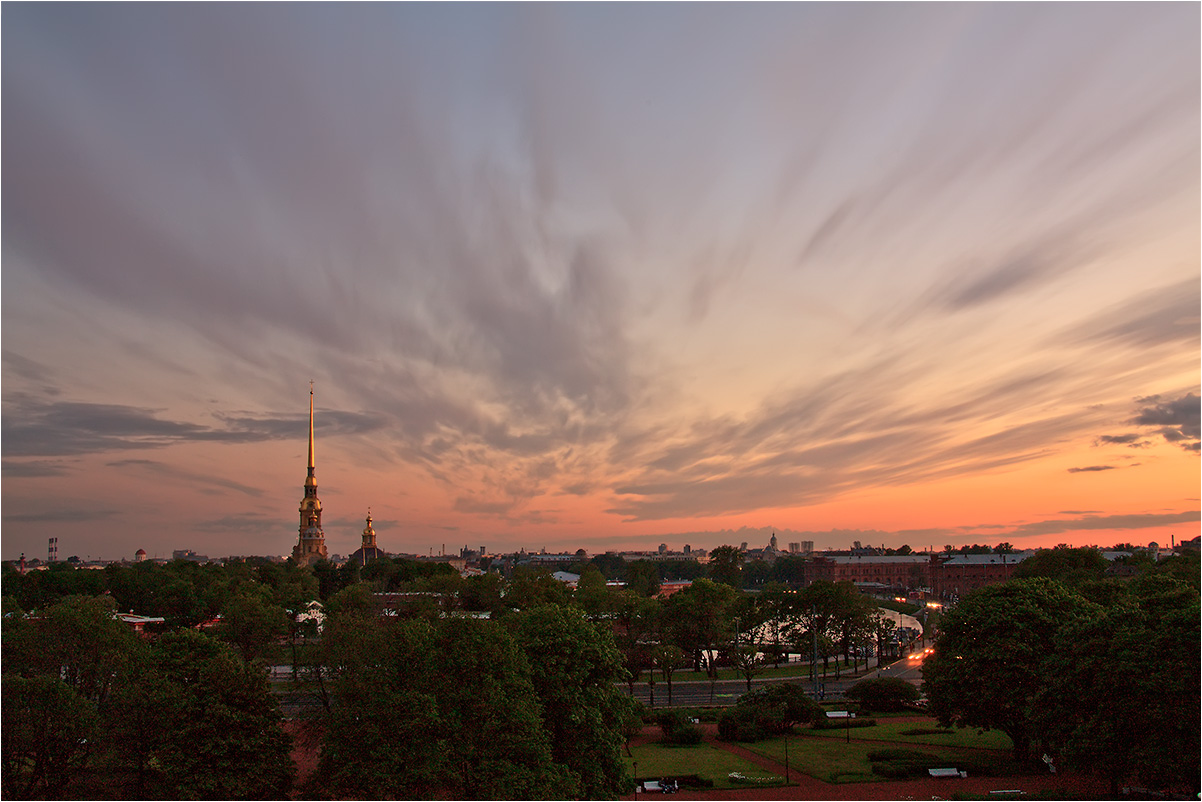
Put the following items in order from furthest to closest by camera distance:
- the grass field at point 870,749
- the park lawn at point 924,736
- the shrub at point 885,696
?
the shrub at point 885,696
the park lawn at point 924,736
the grass field at point 870,749

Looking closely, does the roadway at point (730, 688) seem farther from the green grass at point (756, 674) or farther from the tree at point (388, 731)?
the tree at point (388, 731)

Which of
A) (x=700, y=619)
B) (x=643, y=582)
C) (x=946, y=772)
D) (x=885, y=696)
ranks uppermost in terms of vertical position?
(x=700, y=619)

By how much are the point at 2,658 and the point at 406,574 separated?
11980 centimetres

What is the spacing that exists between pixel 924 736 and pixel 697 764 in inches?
681

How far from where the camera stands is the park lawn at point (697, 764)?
147 feet

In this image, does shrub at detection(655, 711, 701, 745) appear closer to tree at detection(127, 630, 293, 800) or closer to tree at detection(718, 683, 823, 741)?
tree at detection(718, 683, 823, 741)

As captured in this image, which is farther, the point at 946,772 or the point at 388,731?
the point at 946,772

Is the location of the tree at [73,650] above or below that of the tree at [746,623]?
above

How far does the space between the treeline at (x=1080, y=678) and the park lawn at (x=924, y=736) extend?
3632 mm

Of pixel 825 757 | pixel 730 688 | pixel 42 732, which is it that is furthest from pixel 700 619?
pixel 42 732

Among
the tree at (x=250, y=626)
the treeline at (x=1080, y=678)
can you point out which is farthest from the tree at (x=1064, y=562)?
the tree at (x=250, y=626)

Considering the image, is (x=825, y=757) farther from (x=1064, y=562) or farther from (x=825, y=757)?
(x=1064, y=562)

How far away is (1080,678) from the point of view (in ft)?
128

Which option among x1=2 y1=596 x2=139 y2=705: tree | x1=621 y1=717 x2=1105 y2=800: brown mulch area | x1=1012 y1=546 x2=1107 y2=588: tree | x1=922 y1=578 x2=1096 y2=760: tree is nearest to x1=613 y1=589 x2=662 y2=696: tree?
x1=922 y1=578 x2=1096 y2=760: tree
